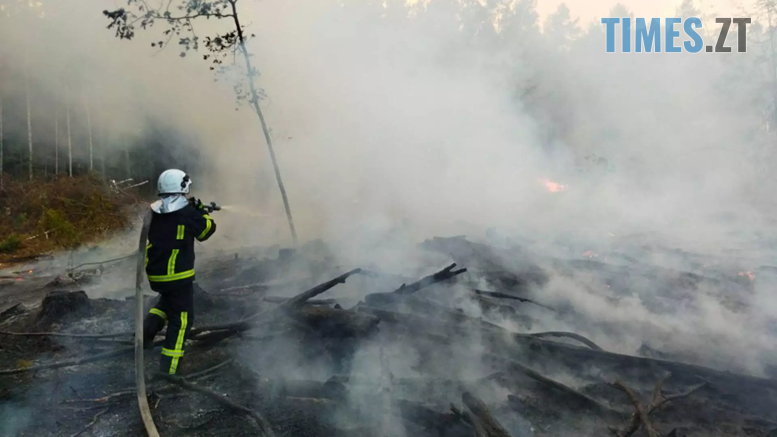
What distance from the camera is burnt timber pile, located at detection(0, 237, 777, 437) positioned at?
3.27 meters

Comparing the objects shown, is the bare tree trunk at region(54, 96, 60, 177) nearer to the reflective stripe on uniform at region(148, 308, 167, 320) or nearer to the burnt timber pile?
the burnt timber pile

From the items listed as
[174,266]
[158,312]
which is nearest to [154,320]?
[158,312]

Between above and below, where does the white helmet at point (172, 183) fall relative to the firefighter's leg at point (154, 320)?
above

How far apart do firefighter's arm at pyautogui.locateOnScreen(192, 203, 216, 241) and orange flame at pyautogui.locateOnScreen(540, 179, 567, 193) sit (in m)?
9.82

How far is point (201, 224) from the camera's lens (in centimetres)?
399

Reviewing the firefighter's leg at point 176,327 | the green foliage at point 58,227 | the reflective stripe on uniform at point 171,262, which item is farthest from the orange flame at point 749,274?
the green foliage at point 58,227

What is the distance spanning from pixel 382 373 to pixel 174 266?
184 cm

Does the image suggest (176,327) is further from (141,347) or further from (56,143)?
(56,143)

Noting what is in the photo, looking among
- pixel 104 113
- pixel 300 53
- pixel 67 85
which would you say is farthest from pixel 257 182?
pixel 67 85

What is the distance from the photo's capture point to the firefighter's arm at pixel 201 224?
13.0 feet

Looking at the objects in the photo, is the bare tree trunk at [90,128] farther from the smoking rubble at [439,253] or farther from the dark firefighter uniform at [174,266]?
the dark firefighter uniform at [174,266]

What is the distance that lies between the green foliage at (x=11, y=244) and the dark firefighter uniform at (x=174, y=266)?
8502 millimetres

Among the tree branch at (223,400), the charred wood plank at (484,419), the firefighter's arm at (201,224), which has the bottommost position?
the tree branch at (223,400)

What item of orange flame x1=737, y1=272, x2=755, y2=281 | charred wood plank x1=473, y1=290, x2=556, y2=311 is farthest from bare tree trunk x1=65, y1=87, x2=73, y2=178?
orange flame x1=737, y1=272, x2=755, y2=281
